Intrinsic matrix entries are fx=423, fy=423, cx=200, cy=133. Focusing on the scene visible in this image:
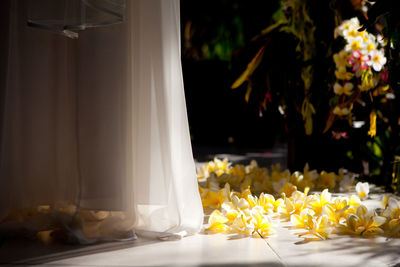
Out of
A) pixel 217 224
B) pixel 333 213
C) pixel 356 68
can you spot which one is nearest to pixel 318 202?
pixel 333 213

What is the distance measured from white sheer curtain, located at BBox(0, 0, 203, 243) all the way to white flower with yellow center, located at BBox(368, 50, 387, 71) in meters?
0.82

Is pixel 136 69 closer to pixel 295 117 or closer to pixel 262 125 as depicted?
pixel 295 117

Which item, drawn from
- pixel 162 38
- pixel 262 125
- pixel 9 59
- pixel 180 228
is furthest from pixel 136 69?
pixel 262 125

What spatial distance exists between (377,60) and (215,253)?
3.28 feet

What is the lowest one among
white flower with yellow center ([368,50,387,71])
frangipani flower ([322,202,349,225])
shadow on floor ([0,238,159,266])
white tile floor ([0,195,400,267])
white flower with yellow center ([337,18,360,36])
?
white tile floor ([0,195,400,267])

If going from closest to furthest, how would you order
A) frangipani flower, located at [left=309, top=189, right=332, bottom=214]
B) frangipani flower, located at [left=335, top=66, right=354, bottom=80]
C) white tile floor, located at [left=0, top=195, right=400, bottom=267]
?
white tile floor, located at [left=0, top=195, right=400, bottom=267] → frangipani flower, located at [left=309, top=189, right=332, bottom=214] → frangipani flower, located at [left=335, top=66, right=354, bottom=80]

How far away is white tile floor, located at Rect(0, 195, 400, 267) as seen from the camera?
892 mm

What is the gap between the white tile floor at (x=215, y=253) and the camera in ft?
2.93

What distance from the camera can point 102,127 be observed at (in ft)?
3.48

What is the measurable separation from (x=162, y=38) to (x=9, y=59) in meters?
0.40

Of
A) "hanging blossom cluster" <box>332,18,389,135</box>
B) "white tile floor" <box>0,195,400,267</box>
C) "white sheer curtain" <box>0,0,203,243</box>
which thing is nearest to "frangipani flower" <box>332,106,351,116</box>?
"hanging blossom cluster" <box>332,18,389,135</box>

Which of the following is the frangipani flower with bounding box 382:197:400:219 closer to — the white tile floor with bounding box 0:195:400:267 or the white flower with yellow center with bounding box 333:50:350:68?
the white tile floor with bounding box 0:195:400:267

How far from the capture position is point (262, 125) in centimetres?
430

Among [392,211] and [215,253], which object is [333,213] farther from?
[215,253]
